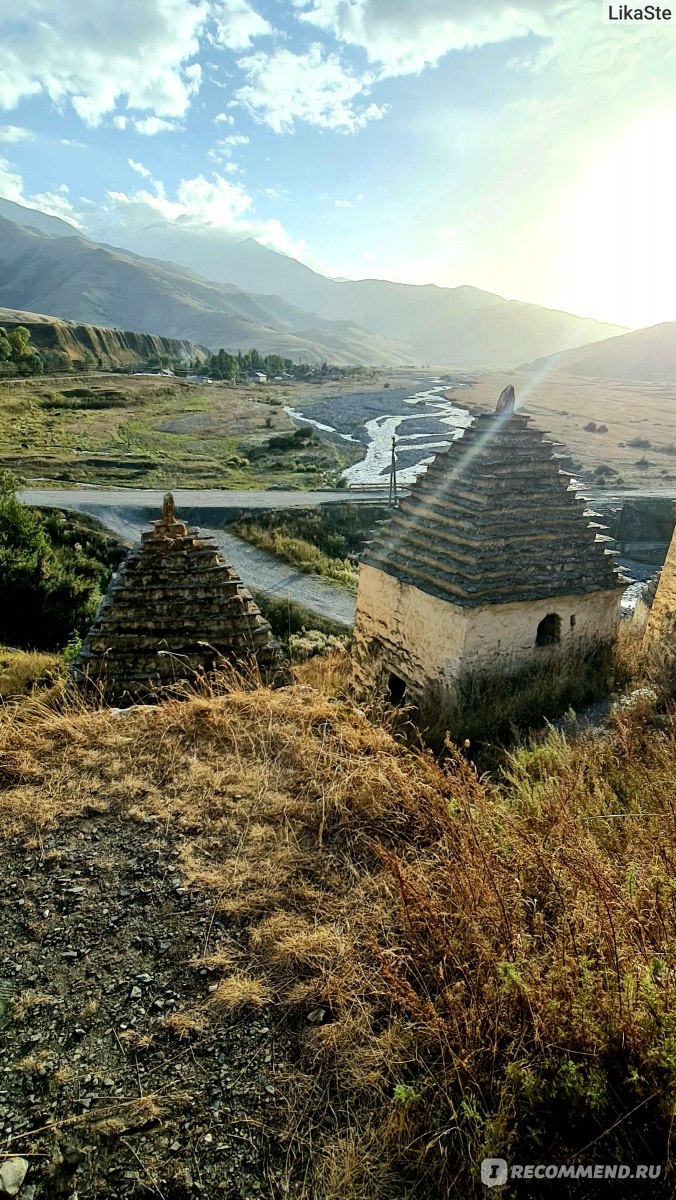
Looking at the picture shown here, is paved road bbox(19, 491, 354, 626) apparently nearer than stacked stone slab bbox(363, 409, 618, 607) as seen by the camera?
No

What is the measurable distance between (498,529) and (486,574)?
0.90m

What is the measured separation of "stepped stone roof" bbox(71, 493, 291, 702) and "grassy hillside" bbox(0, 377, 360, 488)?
30124 mm

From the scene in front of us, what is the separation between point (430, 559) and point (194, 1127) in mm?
8797

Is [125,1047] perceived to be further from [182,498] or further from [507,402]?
[182,498]

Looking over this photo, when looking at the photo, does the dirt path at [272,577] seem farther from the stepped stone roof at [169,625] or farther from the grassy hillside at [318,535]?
the stepped stone roof at [169,625]

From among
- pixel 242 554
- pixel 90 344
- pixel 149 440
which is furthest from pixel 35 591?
pixel 90 344

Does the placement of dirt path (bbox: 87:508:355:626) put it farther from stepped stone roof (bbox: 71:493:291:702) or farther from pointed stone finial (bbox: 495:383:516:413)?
stepped stone roof (bbox: 71:493:291:702)

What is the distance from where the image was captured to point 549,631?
1112cm

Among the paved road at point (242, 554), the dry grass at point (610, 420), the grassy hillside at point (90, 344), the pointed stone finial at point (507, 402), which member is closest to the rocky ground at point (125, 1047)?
the pointed stone finial at point (507, 402)

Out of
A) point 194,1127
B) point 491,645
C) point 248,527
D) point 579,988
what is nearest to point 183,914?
point 194,1127

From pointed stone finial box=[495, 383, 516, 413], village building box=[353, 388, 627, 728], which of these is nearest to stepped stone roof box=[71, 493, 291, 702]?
village building box=[353, 388, 627, 728]

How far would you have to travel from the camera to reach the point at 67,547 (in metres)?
24.8

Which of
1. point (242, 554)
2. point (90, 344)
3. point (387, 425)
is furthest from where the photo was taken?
point (90, 344)

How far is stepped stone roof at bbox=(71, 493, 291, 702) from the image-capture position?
21.4ft
